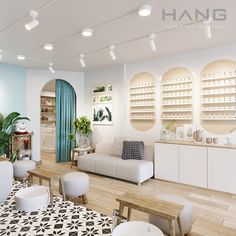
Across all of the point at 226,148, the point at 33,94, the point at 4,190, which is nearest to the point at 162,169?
the point at 226,148

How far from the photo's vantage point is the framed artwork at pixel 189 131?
3.98 meters

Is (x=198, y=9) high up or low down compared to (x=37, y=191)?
up

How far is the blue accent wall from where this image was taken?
4762 millimetres

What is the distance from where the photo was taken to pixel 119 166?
156 inches

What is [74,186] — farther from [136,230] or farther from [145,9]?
[145,9]

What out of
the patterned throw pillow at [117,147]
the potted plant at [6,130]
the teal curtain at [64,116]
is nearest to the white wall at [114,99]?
the patterned throw pillow at [117,147]

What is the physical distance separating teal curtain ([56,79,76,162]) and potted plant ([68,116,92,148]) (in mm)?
362

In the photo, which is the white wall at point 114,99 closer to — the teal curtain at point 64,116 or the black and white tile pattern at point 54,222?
the teal curtain at point 64,116

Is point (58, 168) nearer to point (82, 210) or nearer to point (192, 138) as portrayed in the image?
point (82, 210)

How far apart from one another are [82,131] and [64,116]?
81 cm

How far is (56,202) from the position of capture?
7.73 ft

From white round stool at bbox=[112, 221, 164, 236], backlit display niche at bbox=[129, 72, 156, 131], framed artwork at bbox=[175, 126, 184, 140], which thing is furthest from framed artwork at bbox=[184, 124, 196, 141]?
white round stool at bbox=[112, 221, 164, 236]

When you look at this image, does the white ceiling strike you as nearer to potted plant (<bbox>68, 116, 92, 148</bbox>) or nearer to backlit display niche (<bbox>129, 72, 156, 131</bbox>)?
backlit display niche (<bbox>129, 72, 156, 131</bbox>)

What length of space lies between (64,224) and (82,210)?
0.96 ft
